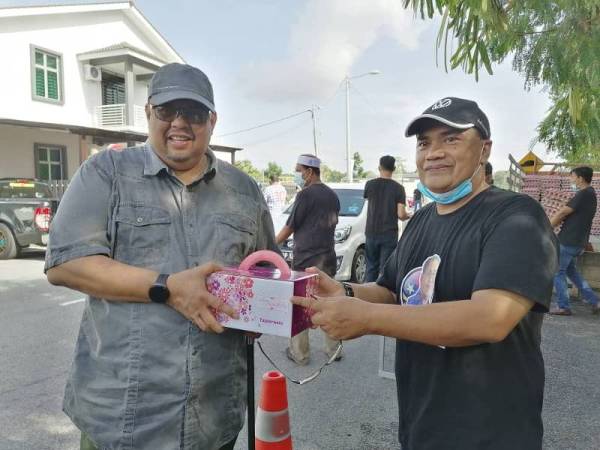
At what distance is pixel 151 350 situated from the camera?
1481 millimetres

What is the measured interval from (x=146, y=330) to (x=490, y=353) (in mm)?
1027

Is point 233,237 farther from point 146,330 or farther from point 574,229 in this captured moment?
point 574,229

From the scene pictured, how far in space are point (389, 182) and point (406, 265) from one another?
4962 mm

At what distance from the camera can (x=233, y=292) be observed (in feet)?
4.68

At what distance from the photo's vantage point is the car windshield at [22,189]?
1048 centimetres

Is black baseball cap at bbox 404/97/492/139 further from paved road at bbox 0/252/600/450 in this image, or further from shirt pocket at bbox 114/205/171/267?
paved road at bbox 0/252/600/450

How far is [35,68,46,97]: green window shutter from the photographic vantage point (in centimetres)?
1640

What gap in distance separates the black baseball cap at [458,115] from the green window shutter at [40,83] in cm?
1788

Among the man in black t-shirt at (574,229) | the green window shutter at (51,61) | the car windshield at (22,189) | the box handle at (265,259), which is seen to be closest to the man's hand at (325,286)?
the box handle at (265,259)

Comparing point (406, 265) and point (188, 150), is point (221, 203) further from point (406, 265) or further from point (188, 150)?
point (406, 265)

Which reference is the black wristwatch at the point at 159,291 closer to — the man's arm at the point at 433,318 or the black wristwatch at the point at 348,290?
the man's arm at the point at 433,318

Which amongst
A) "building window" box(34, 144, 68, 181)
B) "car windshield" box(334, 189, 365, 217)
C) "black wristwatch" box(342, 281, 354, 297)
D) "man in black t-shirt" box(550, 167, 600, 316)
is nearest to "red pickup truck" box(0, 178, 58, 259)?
"car windshield" box(334, 189, 365, 217)

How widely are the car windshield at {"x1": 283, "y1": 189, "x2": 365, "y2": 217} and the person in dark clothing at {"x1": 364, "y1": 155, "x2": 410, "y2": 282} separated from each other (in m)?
1.43

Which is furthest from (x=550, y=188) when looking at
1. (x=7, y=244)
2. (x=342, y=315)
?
(x=7, y=244)
